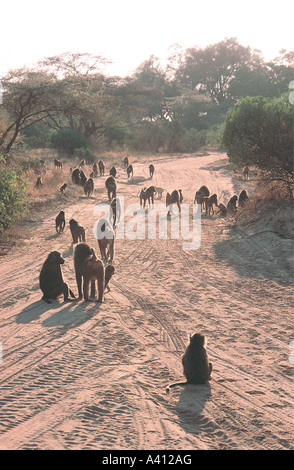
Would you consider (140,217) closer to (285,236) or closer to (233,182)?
(285,236)

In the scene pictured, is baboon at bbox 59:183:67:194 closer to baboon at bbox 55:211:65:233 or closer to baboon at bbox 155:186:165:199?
baboon at bbox 155:186:165:199

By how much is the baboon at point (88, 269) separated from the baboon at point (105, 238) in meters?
2.12

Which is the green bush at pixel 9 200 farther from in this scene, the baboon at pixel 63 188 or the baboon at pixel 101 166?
the baboon at pixel 101 166

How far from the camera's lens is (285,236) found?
42.0ft

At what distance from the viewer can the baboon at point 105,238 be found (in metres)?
10.6

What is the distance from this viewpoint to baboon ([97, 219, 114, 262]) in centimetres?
1055

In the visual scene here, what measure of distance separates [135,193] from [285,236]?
9996 millimetres

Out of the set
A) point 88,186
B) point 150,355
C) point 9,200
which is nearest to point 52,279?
point 150,355

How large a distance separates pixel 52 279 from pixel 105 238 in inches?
106

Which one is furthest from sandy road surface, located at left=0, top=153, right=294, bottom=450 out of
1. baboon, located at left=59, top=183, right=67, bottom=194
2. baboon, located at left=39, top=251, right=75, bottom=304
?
baboon, located at left=59, top=183, right=67, bottom=194

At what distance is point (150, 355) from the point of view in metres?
6.32
